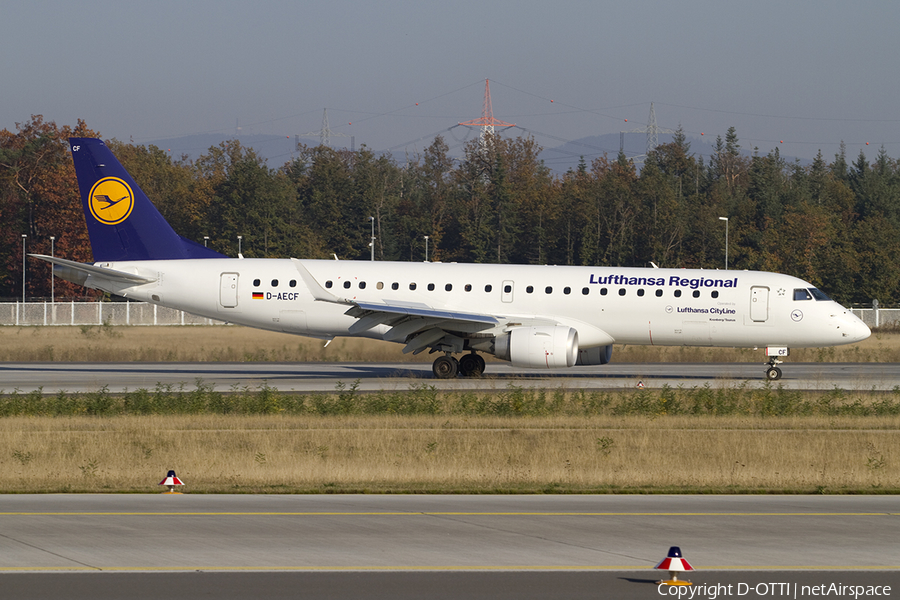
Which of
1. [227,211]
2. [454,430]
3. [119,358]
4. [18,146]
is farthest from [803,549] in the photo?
[18,146]

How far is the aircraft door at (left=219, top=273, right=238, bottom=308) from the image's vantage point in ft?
99.7

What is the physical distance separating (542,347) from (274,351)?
17.1 metres

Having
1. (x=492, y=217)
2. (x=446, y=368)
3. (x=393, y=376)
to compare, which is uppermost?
(x=492, y=217)

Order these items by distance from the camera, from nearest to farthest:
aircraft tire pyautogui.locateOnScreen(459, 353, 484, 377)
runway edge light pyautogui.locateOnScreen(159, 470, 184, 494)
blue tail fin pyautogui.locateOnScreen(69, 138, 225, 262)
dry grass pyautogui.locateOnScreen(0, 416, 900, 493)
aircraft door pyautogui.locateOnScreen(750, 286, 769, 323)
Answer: runway edge light pyautogui.locateOnScreen(159, 470, 184, 494) < dry grass pyautogui.locateOnScreen(0, 416, 900, 493) < aircraft door pyautogui.locateOnScreen(750, 286, 769, 323) < aircraft tire pyautogui.locateOnScreen(459, 353, 484, 377) < blue tail fin pyautogui.locateOnScreen(69, 138, 225, 262)

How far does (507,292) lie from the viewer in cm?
2936

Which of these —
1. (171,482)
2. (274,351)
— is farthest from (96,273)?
(171,482)

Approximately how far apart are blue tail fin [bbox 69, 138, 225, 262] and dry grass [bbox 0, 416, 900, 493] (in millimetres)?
11805

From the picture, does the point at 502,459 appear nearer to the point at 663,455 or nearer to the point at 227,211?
the point at 663,455

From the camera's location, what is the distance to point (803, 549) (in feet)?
31.2

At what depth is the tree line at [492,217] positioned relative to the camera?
269 feet

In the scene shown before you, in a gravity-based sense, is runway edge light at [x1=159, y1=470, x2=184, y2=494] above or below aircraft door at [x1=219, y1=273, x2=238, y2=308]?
below

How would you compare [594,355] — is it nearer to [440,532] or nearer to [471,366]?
[471,366]

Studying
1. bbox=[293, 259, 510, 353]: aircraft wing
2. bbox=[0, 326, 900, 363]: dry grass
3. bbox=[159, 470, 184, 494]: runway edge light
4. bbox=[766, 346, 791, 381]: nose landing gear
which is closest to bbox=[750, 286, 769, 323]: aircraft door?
bbox=[766, 346, 791, 381]: nose landing gear

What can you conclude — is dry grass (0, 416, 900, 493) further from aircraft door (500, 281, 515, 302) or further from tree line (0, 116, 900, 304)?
tree line (0, 116, 900, 304)
